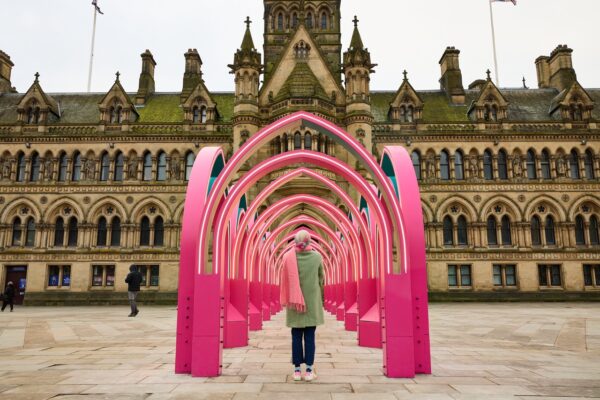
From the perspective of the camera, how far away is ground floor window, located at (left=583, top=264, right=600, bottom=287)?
3247cm

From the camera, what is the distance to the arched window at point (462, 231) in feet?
109

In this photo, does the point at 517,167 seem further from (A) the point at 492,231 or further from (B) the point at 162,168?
(B) the point at 162,168

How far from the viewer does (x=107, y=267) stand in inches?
1286

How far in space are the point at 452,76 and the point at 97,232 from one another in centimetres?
3221

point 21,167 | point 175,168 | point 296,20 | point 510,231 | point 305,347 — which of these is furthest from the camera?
point 296,20

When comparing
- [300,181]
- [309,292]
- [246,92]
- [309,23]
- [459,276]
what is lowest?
[459,276]

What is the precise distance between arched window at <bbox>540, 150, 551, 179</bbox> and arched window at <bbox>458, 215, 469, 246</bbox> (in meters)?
6.94

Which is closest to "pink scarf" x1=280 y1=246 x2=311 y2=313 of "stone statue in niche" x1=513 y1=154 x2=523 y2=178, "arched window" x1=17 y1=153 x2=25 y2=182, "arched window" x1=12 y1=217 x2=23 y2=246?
"stone statue in niche" x1=513 y1=154 x2=523 y2=178

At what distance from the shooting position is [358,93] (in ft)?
107

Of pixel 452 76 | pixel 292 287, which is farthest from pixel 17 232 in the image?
pixel 452 76

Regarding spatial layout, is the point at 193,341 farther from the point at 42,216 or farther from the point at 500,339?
the point at 42,216

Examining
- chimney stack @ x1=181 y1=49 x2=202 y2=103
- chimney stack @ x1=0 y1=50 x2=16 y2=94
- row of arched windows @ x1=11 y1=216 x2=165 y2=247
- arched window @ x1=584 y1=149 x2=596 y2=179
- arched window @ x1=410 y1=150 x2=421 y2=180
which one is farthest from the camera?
chimney stack @ x1=0 y1=50 x2=16 y2=94

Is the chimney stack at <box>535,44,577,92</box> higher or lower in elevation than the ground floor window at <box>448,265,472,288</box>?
higher

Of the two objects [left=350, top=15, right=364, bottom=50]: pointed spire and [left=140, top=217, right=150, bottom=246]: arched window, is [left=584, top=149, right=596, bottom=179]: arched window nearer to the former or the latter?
[left=350, top=15, right=364, bottom=50]: pointed spire
